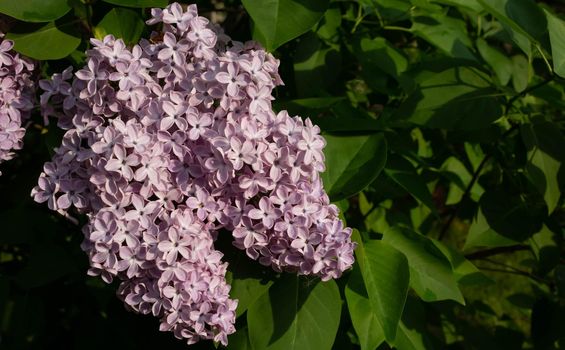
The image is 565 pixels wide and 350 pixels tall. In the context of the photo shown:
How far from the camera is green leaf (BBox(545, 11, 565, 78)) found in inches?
60.4

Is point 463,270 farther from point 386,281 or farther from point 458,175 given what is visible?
point 458,175

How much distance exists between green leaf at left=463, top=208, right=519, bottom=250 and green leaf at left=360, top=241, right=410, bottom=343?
0.58 m

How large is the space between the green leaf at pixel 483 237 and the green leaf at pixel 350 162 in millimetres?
583

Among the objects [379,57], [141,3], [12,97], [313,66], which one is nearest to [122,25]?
[141,3]

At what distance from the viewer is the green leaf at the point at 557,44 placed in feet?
5.03

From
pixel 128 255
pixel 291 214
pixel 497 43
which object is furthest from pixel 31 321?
pixel 497 43

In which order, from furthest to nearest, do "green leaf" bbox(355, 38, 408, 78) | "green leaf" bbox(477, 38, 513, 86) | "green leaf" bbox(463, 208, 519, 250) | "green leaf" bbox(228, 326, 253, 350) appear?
"green leaf" bbox(477, 38, 513, 86), "green leaf" bbox(463, 208, 519, 250), "green leaf" bbox(355, 38, 408, 78), "green leaf" bbox(228, 326, 253, 350)

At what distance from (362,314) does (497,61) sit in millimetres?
1175

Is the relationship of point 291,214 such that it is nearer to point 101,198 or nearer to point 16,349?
point 101,198

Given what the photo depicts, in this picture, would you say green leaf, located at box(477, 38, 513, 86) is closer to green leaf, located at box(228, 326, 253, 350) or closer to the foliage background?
the foliage background

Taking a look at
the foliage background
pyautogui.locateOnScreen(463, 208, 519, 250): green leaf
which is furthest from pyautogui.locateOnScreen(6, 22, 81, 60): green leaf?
pyautogui.locateOnScreen(463, 208, 519, 250): green leaf

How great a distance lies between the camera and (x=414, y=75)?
2.01 metres

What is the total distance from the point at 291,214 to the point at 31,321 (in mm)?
1083

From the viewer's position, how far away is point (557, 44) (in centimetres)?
157
